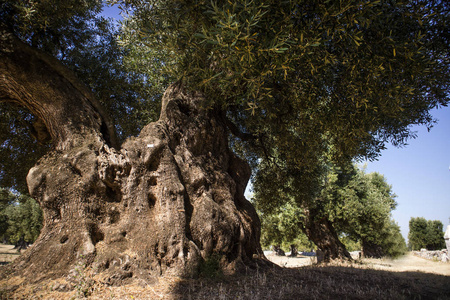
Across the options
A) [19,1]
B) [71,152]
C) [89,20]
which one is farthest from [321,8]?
[89,20]

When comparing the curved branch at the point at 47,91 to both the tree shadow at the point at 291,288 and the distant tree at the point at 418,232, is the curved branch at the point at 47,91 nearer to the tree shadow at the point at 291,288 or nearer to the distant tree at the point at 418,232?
the tree shadow at the point at 291,288

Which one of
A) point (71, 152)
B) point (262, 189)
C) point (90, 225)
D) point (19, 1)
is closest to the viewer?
point (90, 225)

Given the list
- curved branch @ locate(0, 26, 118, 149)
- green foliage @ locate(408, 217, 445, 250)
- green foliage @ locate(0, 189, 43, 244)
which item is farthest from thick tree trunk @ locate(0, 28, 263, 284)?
green foliage @ locate(408, 217, 445, 250)

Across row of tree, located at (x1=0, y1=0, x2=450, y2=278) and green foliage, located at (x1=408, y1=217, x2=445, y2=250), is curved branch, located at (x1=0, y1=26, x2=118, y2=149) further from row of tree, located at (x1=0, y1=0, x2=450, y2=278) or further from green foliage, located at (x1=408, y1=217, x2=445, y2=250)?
green foliage, located at (x1=408, y1=217, x2=445, y2=250)

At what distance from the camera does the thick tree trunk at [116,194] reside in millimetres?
5539

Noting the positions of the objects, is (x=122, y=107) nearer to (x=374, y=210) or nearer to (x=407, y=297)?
(x=407, y=297)

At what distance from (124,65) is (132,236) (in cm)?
803

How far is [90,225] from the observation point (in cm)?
592

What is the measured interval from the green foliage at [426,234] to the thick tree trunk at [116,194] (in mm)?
66954

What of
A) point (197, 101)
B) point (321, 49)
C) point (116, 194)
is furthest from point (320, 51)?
point (116, 194)

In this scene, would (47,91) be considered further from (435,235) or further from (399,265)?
(435,235)

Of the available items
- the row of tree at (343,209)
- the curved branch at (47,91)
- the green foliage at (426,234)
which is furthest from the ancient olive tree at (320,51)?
the green foliage at (426,234)

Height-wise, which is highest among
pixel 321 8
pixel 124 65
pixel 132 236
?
pixel 124 65

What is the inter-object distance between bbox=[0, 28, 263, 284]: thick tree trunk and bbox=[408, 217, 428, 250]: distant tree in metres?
67.6
